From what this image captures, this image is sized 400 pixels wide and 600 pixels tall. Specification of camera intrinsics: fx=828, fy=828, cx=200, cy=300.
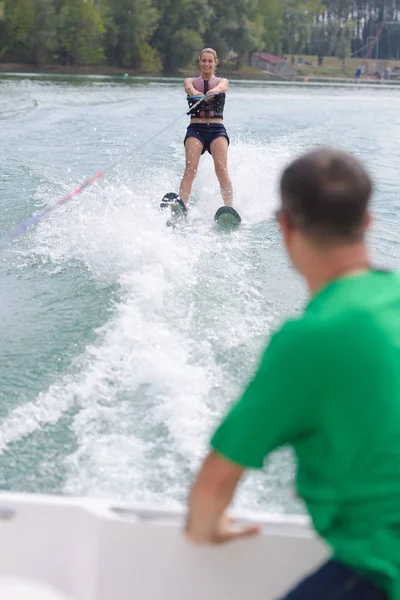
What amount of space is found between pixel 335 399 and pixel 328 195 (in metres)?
0.31

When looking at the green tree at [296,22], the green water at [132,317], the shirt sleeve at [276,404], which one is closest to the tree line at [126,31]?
the green tree at [296,22]

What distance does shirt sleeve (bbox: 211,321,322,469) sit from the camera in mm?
1208

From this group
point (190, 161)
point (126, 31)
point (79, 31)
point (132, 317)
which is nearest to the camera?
point (132, 317)

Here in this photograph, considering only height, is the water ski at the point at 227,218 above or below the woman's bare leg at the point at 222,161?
below

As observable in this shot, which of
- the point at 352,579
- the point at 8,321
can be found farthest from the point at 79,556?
the point at 8,321

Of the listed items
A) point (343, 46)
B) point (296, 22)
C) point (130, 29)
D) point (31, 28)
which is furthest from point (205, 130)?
point (343, 46)

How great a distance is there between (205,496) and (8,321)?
12.0 feet

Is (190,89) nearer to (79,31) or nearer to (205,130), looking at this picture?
(205,130)

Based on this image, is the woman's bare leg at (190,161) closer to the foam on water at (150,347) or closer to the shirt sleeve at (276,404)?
the foam on water at (150,347)

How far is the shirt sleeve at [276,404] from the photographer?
121 centimetres

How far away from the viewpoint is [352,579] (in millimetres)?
1267

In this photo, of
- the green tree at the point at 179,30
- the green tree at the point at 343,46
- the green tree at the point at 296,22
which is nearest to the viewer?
the green tree at the point at 179,30

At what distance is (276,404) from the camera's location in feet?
4.07

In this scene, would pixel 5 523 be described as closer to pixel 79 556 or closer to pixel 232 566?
pixel 79 556
